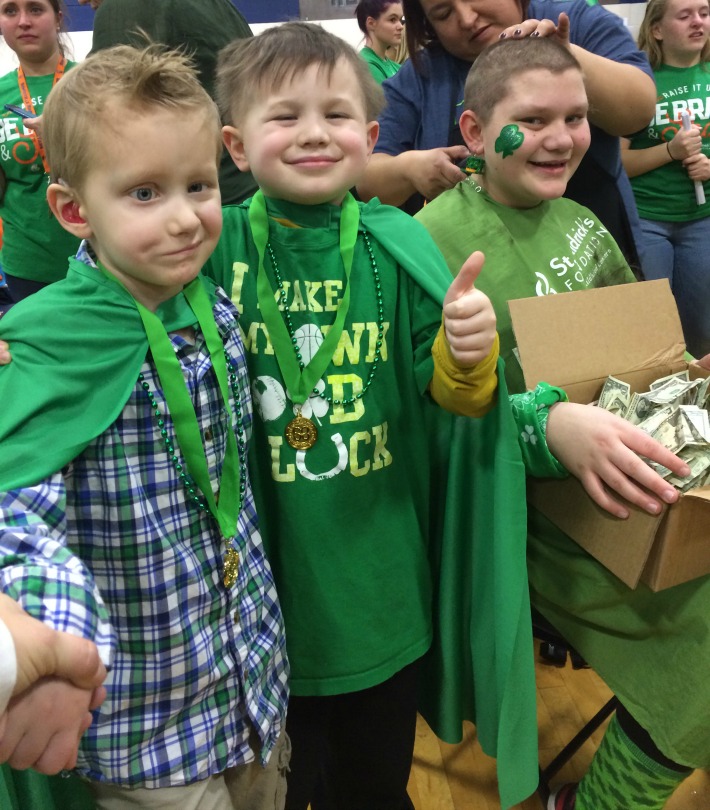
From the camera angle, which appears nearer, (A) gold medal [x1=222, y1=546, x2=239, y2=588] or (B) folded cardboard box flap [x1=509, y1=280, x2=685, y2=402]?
(A) gold medal [x1=222, y1=546, x2=239, y2=588]

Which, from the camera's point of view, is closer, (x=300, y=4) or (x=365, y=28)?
(x=365, y=28)

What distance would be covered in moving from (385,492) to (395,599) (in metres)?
0.17

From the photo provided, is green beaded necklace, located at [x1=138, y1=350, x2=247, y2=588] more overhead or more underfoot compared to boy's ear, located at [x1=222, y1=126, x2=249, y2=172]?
more underfoot

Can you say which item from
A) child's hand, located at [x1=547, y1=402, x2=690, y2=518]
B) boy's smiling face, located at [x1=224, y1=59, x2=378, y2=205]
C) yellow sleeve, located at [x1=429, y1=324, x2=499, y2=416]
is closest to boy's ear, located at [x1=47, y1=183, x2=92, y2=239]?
boy's smiling face, located at [x1=224, y1=59, x2=378, y2=205]

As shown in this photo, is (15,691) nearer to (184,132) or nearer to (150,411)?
(150,411)

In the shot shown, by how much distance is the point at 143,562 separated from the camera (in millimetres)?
760

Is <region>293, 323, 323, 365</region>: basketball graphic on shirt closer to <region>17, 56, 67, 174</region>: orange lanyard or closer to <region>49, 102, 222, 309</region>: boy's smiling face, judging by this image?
<region>49, 102, 222, 309</region>: boy's smiling face

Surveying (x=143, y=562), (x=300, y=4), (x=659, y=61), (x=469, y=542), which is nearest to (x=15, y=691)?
(x=143, y=562)

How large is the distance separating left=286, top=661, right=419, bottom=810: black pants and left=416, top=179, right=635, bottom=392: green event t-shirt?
1.88ft

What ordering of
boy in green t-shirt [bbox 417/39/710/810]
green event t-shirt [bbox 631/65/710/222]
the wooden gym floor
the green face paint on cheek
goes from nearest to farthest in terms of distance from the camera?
1. boy in green t-shirt [bbox 417/39/710/810]
2. the green face paint on cheek
3. the wooden gym floor
4. green event t-shirt [bbox 631/65/710/222]

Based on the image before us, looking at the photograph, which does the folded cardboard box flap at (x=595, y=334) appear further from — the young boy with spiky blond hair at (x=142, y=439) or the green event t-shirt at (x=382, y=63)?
the green event t-shirt at (x=382, y=63)

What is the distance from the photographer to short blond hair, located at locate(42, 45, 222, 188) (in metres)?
0.69

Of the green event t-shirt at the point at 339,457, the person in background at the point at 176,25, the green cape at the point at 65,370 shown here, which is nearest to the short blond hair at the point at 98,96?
the green cape at the point at 65,370

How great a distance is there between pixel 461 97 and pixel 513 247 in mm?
413
